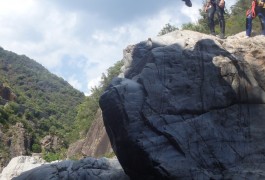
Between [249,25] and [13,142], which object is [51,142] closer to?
[13,142]

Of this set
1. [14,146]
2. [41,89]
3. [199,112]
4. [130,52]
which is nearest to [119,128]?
[199,112]

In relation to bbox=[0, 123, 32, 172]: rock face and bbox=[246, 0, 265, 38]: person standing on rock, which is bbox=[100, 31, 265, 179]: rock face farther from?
bbox=[0, 123, 32, 172]: rock face

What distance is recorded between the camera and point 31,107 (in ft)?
277

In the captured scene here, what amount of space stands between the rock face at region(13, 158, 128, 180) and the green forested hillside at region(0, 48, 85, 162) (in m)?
36.8

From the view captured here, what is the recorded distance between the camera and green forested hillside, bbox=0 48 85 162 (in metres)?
65.8

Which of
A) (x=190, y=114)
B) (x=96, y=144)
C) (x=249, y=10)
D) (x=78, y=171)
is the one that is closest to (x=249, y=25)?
(x=249, y=10)

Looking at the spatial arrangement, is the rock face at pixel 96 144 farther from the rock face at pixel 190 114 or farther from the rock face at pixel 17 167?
the rock face at pixel 190 114

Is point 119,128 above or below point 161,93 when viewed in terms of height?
below

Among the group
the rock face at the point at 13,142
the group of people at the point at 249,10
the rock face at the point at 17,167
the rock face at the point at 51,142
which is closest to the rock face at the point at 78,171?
the rock face at the point at 17,167

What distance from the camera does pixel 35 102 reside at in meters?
95.0

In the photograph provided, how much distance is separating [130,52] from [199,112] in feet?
12.8

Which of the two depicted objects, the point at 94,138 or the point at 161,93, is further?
the point at 94,138

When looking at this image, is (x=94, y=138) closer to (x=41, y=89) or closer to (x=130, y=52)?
(x=130, y=52)

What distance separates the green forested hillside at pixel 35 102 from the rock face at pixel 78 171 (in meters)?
36.8
